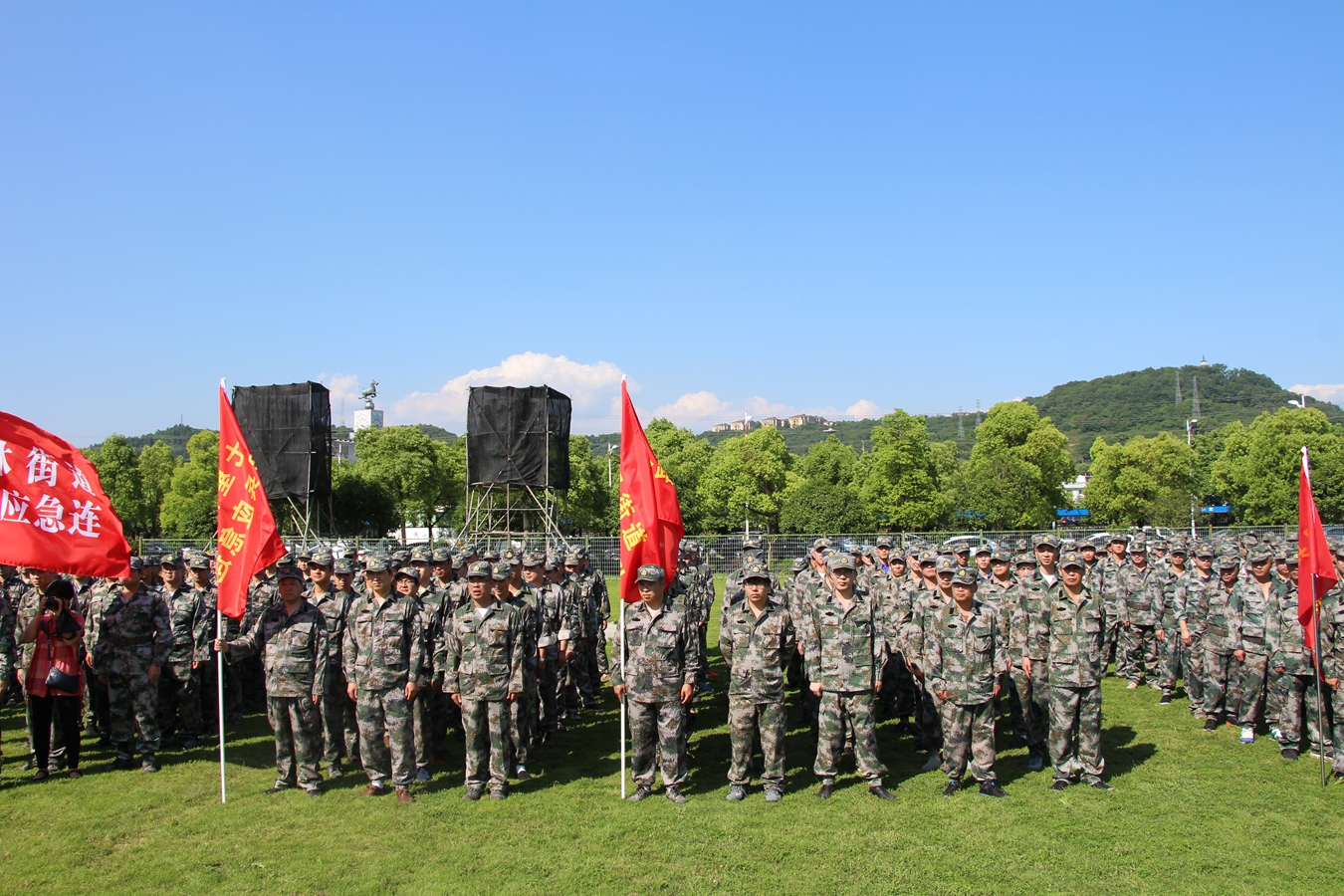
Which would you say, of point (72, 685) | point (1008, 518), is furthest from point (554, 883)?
point (1008, 518)

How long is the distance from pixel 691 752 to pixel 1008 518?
43951 millimetres

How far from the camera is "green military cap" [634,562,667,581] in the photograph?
834 cm

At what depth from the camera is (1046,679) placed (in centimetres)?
888

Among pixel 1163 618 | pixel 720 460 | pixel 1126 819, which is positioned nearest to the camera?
pixel 1126 819

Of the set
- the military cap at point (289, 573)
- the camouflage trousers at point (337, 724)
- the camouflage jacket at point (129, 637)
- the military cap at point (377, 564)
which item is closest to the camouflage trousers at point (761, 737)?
the military cap at point (377, 564)

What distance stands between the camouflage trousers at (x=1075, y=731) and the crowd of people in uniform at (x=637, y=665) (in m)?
0.02

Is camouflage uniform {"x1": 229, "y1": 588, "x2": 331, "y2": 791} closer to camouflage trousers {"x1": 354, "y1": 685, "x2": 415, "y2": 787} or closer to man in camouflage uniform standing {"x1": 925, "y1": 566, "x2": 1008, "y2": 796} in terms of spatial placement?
camouflage trousers {"x1": 354, "y1": 685, "x2": 415, "y2": 787}

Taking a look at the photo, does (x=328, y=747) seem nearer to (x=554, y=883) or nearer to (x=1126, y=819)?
(x=554, y=883)

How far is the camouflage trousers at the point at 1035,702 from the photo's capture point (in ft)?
29.5

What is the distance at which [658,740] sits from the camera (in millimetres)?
8453

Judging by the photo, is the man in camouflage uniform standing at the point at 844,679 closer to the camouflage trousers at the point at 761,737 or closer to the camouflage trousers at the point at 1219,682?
the camouflage trousers at the point at 761,737

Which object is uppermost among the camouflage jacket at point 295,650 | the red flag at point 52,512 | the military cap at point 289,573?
the red flag at point 52,512

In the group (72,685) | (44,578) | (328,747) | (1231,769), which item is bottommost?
(1231,769)

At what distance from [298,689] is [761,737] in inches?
177
